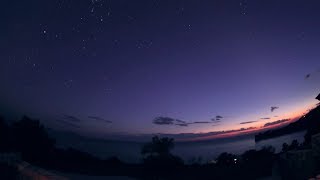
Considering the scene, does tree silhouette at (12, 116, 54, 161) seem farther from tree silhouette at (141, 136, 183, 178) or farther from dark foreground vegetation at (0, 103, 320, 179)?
tree silhouette at (141, 136, 183, 178)

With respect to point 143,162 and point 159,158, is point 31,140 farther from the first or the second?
point 159,158

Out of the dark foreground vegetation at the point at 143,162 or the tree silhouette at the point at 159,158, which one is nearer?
the dark foreground vegetation at the point at 143,162

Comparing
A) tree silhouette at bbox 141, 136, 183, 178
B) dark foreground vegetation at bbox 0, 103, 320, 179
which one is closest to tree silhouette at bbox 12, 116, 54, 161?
dark foreground vegetation at bbox 0, 103, 320, 179

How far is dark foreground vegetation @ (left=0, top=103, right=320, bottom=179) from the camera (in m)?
27.0

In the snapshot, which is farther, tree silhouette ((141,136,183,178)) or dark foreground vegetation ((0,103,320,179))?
tree silhouette ((141,136,183,178))

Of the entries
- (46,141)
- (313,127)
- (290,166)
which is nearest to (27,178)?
(290,166)

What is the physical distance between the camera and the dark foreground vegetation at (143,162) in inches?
1062

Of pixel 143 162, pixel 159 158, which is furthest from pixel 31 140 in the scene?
pixel 159 158

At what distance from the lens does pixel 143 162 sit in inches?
1232

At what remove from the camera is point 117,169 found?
1170 inches

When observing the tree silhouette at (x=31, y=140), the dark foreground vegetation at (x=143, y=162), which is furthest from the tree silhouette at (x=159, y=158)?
the tree silhouette at (x=31, y=140)

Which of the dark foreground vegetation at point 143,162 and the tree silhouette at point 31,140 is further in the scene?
the tree silhouette at point 31,140

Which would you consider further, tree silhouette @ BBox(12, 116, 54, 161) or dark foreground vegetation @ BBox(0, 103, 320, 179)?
tree silhouette @ BBox(12, 116, 54, 161)

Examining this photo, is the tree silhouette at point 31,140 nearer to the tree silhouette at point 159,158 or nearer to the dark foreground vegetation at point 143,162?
the dark foreground vegetation at point 143,162
